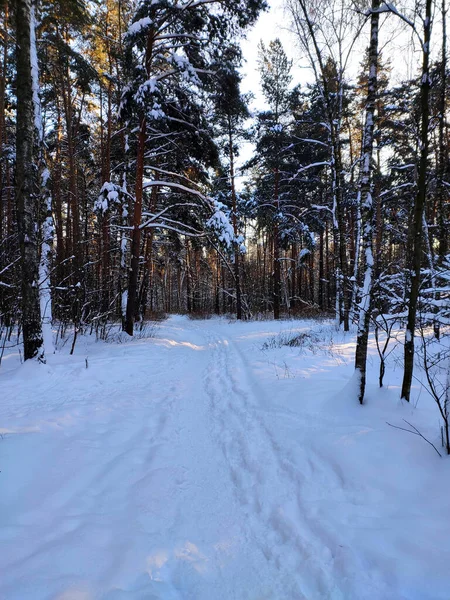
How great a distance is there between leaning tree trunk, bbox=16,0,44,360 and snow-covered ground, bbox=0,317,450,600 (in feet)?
4.16

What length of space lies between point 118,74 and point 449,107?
463 inches

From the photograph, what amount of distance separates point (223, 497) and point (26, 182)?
6374 mm

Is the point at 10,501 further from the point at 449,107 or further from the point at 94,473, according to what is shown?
the point at 449,107

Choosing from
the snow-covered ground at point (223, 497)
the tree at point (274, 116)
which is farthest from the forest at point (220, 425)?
the tree at point (274, 116)

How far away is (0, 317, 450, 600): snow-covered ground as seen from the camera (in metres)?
1.78

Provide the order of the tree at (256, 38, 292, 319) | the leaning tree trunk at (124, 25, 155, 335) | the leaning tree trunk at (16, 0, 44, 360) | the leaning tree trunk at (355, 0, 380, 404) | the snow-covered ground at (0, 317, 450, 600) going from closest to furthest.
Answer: the snow-covered ground at (0, 317, 450, 600), the leaning tree trunk at (355, 0, 380, 404), the leaning tree trunk at (16, 0, 44, 360), the leaning tree trunk at (124, 25, 155, 335), the tree at (256, 38, 292, 319)

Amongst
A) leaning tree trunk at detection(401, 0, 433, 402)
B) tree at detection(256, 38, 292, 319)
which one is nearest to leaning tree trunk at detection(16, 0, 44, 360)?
leaning tree trunk at detection(401, 0, 433, 402)

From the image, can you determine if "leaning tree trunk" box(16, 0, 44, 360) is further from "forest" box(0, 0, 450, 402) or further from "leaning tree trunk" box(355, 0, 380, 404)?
"leaning tree trunk" box(355, 0, 380, 404)

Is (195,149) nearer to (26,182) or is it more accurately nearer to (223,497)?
(26,182)

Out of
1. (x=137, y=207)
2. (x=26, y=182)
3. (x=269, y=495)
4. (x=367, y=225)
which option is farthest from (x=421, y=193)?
(x=137, y=207)

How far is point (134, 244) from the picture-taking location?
31.8 ft

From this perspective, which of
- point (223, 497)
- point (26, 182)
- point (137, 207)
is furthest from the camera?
point (137, 207)

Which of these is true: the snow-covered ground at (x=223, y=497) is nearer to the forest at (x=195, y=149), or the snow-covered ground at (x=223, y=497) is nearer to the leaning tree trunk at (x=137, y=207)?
the forest at (x=195, y=149)

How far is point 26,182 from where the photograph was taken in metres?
5.67
